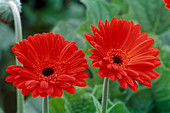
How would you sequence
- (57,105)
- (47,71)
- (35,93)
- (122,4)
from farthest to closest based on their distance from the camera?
1. (122,4)
2. (57,105)
3. (47,71)
4. (35,93)

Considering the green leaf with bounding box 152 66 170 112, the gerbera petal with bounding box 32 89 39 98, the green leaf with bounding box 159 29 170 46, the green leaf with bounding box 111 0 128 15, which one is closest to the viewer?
the gerbera petal with bounding box 32 89 39 98

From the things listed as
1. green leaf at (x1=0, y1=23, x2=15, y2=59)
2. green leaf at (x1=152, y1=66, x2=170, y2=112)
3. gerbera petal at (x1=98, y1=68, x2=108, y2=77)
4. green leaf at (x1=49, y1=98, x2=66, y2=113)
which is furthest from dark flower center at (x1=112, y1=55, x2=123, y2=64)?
green leaf at (x1=0, y1=23, x2=15, y2=59)

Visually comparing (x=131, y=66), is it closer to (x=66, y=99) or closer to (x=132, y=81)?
(x=132, y=81)

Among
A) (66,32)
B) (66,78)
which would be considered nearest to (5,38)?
(66,32)

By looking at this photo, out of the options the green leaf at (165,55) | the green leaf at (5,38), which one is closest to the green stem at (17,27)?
the green leaf at (165,55)

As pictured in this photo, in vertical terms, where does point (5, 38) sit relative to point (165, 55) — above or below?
above

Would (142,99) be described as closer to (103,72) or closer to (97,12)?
(97,12)

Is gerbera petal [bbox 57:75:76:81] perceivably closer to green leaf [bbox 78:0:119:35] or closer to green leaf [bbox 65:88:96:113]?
green leaf [bbox 65:88:96:113]

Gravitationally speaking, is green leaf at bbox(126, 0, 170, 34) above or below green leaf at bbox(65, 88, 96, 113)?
above
